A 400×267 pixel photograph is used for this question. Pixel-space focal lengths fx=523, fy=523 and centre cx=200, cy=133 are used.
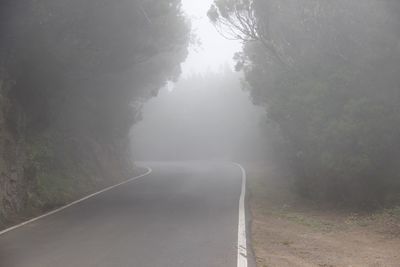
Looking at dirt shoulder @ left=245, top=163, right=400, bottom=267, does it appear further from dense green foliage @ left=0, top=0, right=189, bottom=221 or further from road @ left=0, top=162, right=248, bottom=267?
dense green foliage @ left=0, top=0, right=189, bottom=221

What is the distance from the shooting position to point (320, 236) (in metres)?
11.9

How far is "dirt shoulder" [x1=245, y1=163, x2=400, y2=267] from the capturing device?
364 inches

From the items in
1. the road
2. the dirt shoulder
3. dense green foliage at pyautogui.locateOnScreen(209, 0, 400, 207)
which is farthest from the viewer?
dense green foliage at pyautogui.locateOnScreen(209, 0, 400, 207)

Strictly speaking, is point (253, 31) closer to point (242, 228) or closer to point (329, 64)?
point (329, 64)

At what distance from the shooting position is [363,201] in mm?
15078

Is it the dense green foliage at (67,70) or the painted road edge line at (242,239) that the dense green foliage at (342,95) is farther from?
the dense green foliage at (67,70)

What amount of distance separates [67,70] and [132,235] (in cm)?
888

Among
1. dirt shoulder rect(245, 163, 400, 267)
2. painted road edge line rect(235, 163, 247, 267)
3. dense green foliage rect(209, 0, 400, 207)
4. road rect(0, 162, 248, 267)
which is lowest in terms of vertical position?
dirt shoulder rect(245, 163, 400, 267)

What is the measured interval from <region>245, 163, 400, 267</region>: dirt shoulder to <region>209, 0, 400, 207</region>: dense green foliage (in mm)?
1114

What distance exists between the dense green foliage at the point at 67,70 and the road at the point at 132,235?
2258mm

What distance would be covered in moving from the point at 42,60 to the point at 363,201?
10.5m

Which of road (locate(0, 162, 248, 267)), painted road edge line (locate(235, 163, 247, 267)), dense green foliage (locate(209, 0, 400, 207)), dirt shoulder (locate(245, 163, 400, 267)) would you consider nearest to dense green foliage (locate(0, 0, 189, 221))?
road (locate(0, 162, 248, 267))

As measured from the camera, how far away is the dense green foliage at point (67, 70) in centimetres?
1459

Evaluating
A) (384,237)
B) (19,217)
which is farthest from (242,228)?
(19,217)
